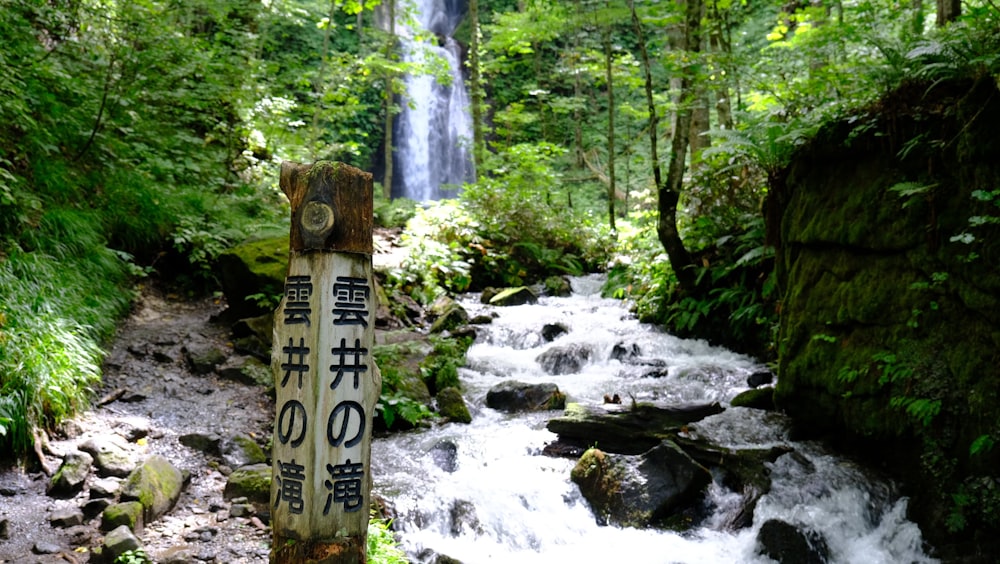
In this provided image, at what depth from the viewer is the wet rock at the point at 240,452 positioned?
5.36m

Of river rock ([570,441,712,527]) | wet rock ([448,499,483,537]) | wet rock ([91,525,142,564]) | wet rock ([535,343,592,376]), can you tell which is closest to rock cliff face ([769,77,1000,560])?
river rock ([570,441,712,527])

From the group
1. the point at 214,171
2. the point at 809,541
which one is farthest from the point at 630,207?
the point at 809,541

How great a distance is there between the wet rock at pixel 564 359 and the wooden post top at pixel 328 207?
5.74 metres

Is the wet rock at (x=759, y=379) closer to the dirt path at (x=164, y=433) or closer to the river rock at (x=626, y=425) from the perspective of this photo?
the river rock at (x=626, y=425)

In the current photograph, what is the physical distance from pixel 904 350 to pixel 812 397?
1001mm

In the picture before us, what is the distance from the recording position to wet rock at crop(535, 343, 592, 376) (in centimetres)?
852

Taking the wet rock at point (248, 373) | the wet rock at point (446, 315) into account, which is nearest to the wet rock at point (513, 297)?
the wet rock at point (446, 315)

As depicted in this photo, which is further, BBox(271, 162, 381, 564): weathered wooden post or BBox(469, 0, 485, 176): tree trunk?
BBox(469, 0, 485, 176): tree trunk

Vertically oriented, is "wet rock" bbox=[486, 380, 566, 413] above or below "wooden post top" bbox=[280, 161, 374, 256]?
below

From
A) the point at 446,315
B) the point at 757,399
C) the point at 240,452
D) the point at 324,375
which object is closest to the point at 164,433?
the point at 240,452

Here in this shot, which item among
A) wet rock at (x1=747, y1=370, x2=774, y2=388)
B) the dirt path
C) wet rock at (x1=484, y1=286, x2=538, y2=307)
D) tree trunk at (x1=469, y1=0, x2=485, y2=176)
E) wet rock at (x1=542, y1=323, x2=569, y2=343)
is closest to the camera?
the dirt path

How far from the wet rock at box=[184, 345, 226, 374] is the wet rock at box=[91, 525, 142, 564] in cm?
334

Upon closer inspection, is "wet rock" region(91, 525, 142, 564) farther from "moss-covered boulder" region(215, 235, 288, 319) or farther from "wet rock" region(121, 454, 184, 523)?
"moss-covered boulder" region(215, 235, 288, 319)

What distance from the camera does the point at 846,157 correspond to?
5816 millimetres
